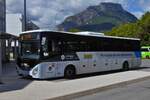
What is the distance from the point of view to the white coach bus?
784 inches

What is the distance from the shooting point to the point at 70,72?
21797mm

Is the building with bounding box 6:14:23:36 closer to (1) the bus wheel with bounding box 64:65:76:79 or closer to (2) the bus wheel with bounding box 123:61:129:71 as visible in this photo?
(2) the bus wheel with bounding box 123:61:129:71

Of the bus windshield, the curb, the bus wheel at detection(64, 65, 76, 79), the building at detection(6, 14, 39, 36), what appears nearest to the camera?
the curb

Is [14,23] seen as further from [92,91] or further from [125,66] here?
[92,91]

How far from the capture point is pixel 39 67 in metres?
19.7

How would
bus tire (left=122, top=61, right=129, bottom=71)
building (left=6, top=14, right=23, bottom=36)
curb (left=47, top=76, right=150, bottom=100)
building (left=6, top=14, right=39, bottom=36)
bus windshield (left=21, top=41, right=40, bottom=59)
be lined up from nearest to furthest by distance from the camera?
curb (left=47, top=76, right=150, bottom=100) → bus windshield (left=21, top=41, right=40, bottom=59) → bus tire (left=122, top=61, right=129, bottom=71) → building (left=6, top=14, right=39, bottom=36) → building (left=6, top=14, right=23, bottom=36)

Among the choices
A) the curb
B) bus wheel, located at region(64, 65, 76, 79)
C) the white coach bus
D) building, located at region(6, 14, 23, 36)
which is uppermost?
building, located at region(6, 14, 23, 36)

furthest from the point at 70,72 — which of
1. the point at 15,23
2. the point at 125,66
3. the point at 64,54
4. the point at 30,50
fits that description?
the point at 15,23

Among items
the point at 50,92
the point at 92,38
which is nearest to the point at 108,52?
the point at 92,38

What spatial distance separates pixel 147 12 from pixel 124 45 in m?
60.3

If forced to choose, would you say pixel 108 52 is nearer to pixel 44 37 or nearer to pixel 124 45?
pixel 124 45

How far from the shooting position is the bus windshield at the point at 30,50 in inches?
783

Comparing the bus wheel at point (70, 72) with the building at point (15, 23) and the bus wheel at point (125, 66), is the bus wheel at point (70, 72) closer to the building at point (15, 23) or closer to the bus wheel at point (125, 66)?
the bus wheel at point (125, 66)

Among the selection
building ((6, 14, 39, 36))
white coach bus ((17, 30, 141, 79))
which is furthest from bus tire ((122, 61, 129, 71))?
building ((6, 14, 39, 36))
